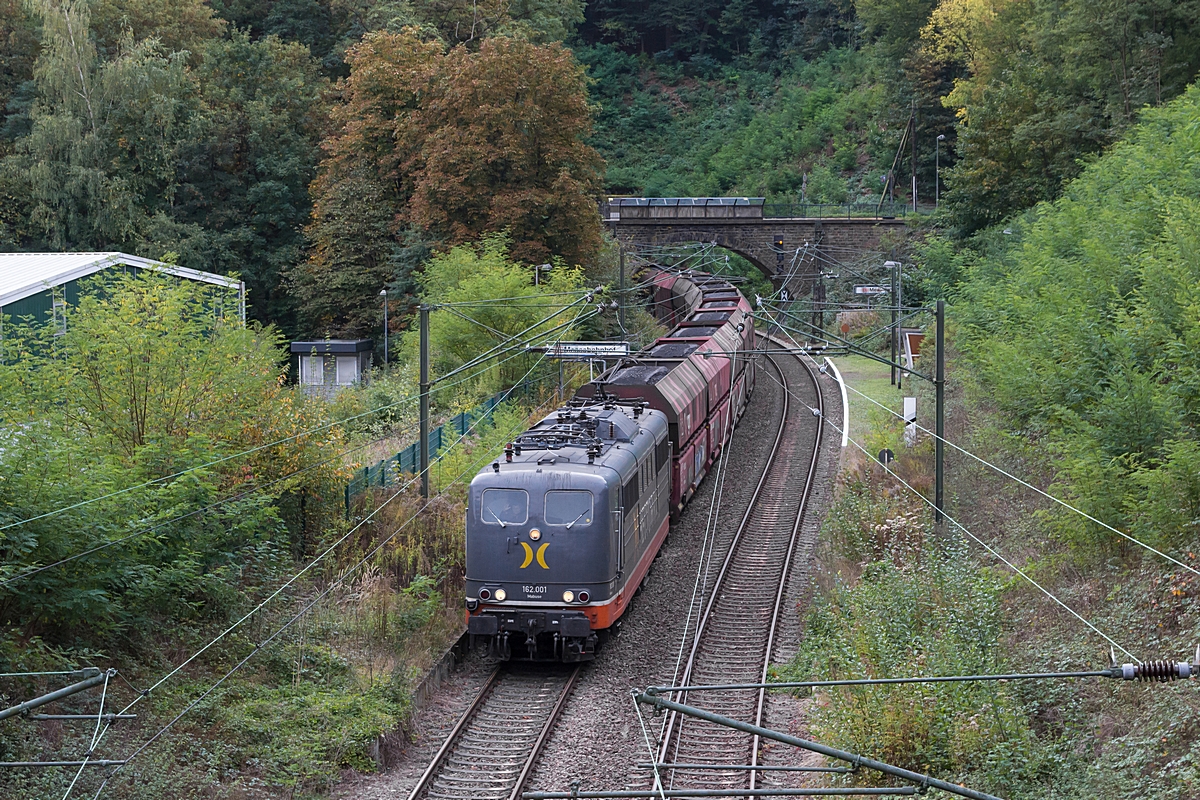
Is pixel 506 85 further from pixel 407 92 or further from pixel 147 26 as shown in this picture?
pixel 147 26

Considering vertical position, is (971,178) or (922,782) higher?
(971,178)

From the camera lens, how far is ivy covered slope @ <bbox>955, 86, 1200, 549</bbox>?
15.1 meters

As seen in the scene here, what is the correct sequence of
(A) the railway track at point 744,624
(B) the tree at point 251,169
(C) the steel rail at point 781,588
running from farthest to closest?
1. (B) the tree at point 251,169
2. (C) the steel rail at point 781,588
3. (A) the railway track at point 744,624

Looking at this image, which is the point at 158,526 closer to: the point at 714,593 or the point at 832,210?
the point at 714,593

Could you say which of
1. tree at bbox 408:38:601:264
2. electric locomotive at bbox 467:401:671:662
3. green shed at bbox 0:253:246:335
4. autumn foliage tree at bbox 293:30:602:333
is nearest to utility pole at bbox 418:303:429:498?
electric locomotive at bbox 467:401:671:662

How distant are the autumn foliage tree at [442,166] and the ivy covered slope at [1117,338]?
47.4 ft

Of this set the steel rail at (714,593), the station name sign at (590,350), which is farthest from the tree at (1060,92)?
the station name sign at (590,350)

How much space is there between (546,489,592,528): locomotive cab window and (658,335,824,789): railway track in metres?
2.77

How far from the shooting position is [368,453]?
26.5 meters

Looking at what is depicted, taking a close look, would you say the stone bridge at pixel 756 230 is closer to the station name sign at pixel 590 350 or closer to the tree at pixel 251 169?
the tree at pixel 251 169

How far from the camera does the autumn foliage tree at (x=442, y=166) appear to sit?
38031mm

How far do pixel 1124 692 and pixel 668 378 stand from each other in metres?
12.6

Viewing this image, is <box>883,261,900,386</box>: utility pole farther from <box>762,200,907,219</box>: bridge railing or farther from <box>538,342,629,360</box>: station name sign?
<box>762,200,907,219</box>: bridge railing

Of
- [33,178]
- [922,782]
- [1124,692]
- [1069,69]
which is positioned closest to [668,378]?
[1124,692]
